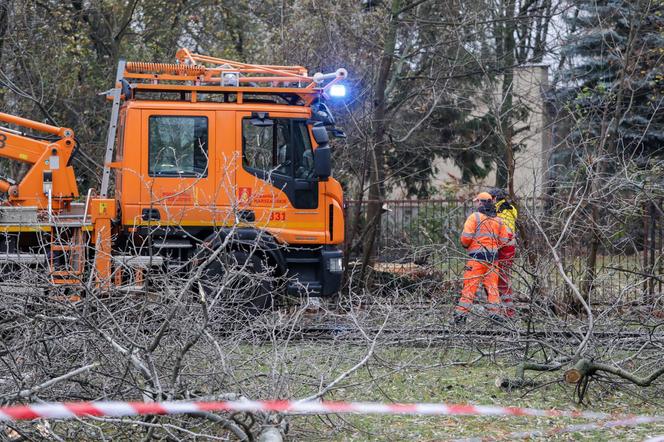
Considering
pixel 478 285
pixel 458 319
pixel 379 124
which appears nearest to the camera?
pixel 458 319

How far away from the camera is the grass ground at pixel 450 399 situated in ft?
20.9

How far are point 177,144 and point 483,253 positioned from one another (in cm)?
378

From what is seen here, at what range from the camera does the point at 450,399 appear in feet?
24.6

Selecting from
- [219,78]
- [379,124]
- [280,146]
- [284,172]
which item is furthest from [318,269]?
[379,124]

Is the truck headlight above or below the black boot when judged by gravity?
above

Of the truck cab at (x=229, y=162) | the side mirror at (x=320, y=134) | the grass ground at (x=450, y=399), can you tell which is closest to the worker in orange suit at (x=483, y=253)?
the grass ground at (x=450, y=399)

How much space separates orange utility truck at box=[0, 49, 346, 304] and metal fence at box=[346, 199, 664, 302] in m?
1.14

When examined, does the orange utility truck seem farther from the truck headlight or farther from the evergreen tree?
the evergreen tree

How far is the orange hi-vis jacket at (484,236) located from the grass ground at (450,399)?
4.78 ft

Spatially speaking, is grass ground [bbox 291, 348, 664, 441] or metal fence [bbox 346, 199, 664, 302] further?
metal fence [bbox 346, 199, 664, 302]

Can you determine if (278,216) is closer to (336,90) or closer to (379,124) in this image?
(336,90)

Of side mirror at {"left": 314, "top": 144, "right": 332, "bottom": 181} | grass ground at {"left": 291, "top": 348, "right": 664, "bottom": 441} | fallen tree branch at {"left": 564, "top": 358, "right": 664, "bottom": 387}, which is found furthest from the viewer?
side mirror at {"left": 314, "top": 144, "right": 332, "bottom": 181}

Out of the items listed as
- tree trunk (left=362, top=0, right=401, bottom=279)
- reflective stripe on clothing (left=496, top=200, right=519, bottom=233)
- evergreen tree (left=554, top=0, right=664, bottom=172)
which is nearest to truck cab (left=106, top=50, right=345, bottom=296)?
reflective stripe on clothing (left=496, top=200, right=519, bottom=233)

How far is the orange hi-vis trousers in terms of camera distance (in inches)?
344
